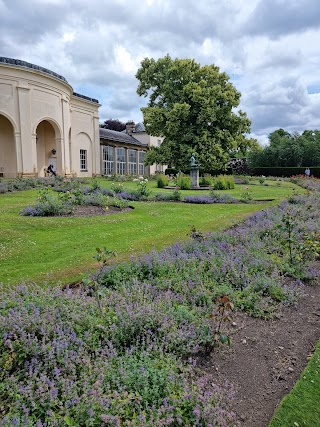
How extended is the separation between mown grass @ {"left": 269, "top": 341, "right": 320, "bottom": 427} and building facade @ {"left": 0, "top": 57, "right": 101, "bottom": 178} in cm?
2247

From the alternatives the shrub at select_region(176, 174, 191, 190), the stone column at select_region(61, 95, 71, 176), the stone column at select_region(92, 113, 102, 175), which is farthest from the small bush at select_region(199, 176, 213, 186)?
the stone column at select_region(92, 113, 102, 175)

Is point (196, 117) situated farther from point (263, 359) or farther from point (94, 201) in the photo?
point (263, 359)

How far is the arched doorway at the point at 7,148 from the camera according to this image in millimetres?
23234

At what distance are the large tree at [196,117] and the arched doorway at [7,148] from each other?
10098mm

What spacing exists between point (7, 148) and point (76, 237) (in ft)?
64.6

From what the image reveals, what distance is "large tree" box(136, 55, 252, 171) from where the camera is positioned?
997 inches

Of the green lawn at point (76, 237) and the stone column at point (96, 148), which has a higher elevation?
the stone column at point (96, 148)

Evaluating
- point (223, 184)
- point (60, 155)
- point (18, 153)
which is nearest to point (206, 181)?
point (223, 184)

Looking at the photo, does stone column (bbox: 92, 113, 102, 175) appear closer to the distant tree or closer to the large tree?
the large tree

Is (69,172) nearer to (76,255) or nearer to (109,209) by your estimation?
(109,209)

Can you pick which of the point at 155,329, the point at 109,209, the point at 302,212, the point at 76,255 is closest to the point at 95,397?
the point at 155,329

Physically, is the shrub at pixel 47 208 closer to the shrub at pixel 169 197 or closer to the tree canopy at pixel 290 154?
the shrub at pixel 169 197

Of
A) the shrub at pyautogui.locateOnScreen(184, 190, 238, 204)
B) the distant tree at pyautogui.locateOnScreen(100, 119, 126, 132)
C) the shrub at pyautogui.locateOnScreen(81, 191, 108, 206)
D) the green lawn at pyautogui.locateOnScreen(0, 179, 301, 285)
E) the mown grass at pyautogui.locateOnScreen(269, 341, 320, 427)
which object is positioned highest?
the distant tree at pyautogui.locateOnScreen(100, 119, 126, 132)

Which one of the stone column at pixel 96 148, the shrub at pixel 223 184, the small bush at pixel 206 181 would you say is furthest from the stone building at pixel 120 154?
the shrub at pixel 223 184
